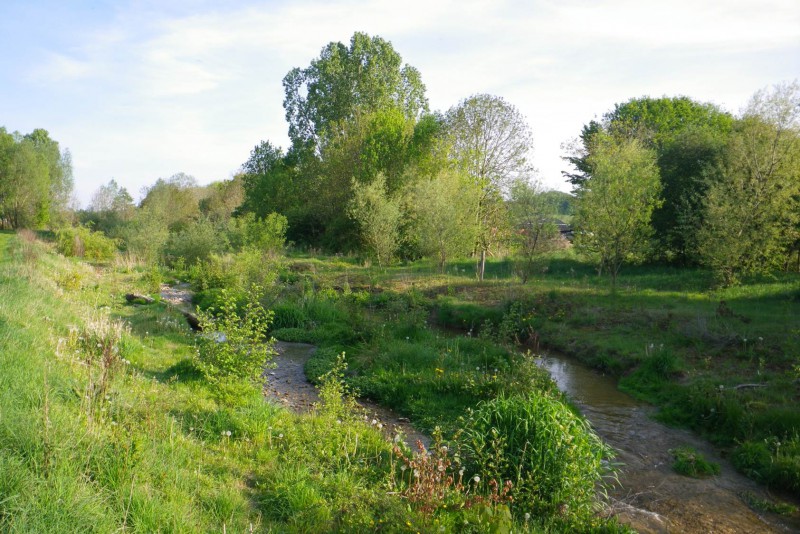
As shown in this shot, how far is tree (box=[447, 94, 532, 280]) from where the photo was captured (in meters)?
26.7

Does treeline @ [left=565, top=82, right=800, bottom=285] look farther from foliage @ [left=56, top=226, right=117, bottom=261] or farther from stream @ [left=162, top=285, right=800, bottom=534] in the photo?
foliage @ [left=56, top=226, right=117, bottom=261]

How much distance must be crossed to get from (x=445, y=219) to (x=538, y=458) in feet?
57.2

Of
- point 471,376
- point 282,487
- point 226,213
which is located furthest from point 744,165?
point 226,213

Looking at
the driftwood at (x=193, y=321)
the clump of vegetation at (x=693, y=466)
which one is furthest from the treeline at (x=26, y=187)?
the clump of vegetation at (x=693, y=466)

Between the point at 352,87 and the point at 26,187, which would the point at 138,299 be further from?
the point at 26,187

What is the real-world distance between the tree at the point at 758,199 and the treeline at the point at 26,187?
52.9m

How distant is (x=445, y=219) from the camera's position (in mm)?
22375

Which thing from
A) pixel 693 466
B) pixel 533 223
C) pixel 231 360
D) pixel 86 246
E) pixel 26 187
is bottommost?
pixel 693 466

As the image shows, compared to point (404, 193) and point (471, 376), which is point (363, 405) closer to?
point (471, 376)

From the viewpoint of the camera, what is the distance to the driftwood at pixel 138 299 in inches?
607

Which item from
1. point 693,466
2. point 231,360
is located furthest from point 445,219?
point 693,466

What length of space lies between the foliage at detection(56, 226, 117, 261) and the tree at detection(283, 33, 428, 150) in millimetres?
17565

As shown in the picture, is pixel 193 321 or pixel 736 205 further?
pixel 736 205

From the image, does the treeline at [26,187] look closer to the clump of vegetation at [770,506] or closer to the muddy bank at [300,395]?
the muddy bank at [300,395]
